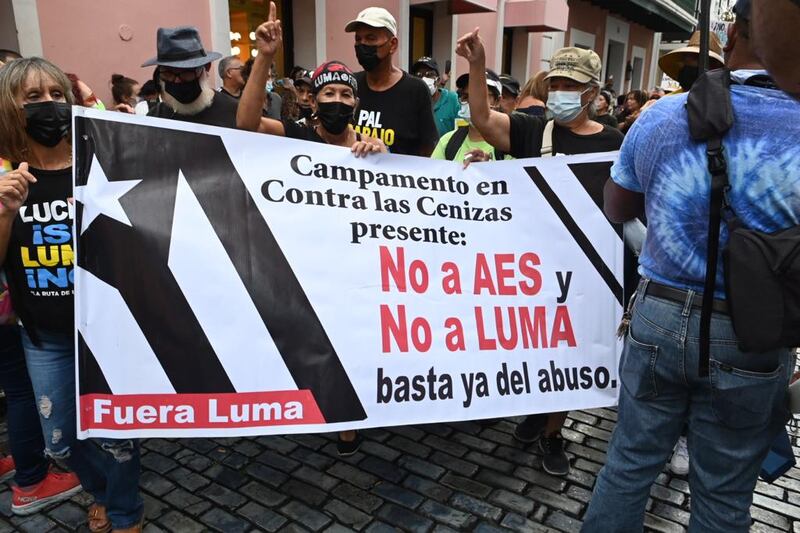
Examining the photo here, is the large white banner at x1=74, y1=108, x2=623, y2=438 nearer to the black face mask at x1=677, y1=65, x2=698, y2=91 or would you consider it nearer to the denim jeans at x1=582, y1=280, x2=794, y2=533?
the denim jeans at x1=582, y1=280, x2=794, y2=533

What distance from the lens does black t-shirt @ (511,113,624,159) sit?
111 inches

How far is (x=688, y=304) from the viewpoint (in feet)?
5.33

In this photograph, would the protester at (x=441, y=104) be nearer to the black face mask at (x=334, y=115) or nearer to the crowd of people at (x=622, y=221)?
the crowd of people at (x=622, y=221)

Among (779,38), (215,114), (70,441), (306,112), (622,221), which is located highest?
(779,38)

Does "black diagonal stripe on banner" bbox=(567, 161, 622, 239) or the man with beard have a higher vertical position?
the man with beard

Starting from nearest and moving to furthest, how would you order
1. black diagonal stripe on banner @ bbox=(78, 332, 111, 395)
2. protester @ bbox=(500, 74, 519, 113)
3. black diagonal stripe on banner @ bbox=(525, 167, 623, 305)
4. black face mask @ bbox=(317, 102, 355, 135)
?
black diagonal stripe on banner @ bbox=(78, 332, 111, 395), black diagonal stripe on banner @ bbox=(525, 167, 623, 305), black face mask @ bbox=(317, 102, 355, 135), protester @ bbox=(500, 74, 519, 113)

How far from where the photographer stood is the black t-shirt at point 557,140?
2.82 metres

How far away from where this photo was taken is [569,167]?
2.68m

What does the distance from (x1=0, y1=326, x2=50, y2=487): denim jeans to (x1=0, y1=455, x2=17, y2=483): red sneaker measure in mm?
327

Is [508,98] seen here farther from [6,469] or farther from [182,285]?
[6,469]

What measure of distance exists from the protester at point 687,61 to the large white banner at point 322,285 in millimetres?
940

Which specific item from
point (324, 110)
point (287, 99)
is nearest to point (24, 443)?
point (324, 110)

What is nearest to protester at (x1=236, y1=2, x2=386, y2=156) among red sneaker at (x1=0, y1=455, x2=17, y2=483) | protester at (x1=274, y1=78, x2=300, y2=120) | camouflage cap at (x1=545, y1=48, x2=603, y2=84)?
camouflage cap at (x1=545, y1=48, x2=603, y2=84)

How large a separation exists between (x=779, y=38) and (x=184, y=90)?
2.88 metres
